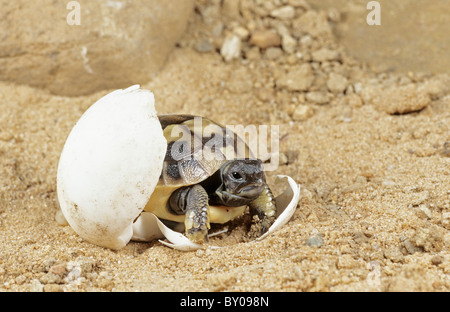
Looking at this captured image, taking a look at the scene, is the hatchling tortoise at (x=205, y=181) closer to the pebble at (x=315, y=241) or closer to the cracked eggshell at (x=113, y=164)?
the cracked eggshell at (x=113, y=164)

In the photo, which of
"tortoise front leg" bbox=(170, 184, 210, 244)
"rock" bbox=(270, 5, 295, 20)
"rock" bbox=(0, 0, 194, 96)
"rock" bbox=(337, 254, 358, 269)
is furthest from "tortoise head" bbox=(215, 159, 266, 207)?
"rock" bbox=(270, 5, 295, 20)

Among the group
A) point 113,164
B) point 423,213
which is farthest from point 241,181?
point 423,213

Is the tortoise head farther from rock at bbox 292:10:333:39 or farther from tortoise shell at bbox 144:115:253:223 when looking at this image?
rock at bbox 292:10:333:39

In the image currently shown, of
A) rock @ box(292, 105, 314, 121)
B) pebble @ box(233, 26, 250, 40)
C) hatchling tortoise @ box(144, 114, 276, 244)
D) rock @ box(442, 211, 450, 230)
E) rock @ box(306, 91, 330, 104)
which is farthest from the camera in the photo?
pebble @ box(233, 26, 250, 40)

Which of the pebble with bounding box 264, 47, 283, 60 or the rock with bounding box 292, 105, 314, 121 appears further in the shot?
the pebble with bounding box 264, 47, 283, 60

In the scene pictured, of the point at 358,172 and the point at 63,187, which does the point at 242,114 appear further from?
the point at 63,187

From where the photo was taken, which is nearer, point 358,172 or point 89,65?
point 358,172

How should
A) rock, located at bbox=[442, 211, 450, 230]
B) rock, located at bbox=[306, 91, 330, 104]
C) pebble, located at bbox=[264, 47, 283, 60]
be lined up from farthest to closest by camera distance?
pebble, located at bbox=[264, 47, 283, 60]
rock, located at bbox=[306, 91, 330, 104]
rock, located at bbox=[442, 211, 450, 230]
